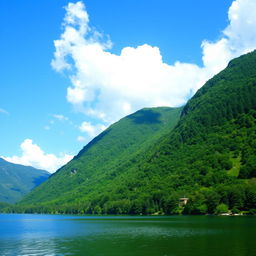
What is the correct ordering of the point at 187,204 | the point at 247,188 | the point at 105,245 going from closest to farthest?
1. the point at 105,245
2. the point at 247,188
3. the point at 187,204

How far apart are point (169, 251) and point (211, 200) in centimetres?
12612

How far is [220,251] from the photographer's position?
183 feet

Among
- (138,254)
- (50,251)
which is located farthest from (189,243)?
(50,251)

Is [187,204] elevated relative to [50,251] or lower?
elevated

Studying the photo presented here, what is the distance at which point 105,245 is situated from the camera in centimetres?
7062

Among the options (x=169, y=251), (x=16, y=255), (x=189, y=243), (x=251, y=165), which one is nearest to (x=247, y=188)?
(x=251, y=165)

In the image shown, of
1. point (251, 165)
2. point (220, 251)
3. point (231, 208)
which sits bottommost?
point (220, 251)

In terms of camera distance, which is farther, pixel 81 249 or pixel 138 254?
pixel 81 249

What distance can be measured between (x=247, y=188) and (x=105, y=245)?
11253 cm

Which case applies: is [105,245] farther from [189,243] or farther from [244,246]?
[244,246]

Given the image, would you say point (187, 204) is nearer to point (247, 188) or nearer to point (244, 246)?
point (247, 188)

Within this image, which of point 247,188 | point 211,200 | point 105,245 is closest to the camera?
point 105,245

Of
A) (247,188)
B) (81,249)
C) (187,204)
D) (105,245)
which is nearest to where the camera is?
(81,249)

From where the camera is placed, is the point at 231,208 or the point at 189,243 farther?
the point at 231,208
